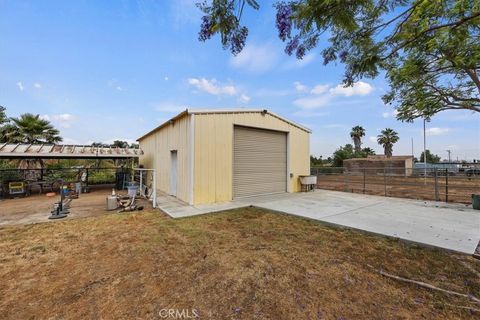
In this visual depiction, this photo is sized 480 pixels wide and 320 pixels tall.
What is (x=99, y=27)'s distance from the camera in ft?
23.1

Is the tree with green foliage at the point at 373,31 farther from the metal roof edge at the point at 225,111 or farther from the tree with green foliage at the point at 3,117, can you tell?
the tree with green foliage at the point at 3,117

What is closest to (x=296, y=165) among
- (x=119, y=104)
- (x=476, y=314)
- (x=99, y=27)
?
(x=476, y=314)

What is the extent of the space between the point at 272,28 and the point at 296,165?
8343mm

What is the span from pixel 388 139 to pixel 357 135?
5667 mm

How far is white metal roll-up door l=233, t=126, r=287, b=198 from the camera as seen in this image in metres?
8.41

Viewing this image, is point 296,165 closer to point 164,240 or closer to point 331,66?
point 331,66

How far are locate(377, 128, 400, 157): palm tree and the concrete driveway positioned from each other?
35.6 m

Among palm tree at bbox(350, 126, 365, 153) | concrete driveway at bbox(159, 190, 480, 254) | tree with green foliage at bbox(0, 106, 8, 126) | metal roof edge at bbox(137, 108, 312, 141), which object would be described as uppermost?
palm tree at bbox(350, 126, 365, 153)

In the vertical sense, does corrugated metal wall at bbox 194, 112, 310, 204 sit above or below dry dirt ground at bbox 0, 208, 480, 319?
above

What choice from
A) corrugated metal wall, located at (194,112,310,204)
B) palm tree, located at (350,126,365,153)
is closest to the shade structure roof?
corrugated metal wall, located at (194,112,310,204)

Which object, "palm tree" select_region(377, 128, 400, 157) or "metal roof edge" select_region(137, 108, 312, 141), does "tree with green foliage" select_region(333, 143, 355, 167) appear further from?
"metal roof edge" select_region(137, 108, 312, 141)

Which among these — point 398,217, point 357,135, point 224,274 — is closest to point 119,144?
point 224,274

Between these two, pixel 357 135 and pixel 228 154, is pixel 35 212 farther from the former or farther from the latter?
pixel 357 135

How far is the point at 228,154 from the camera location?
26.0 feet
